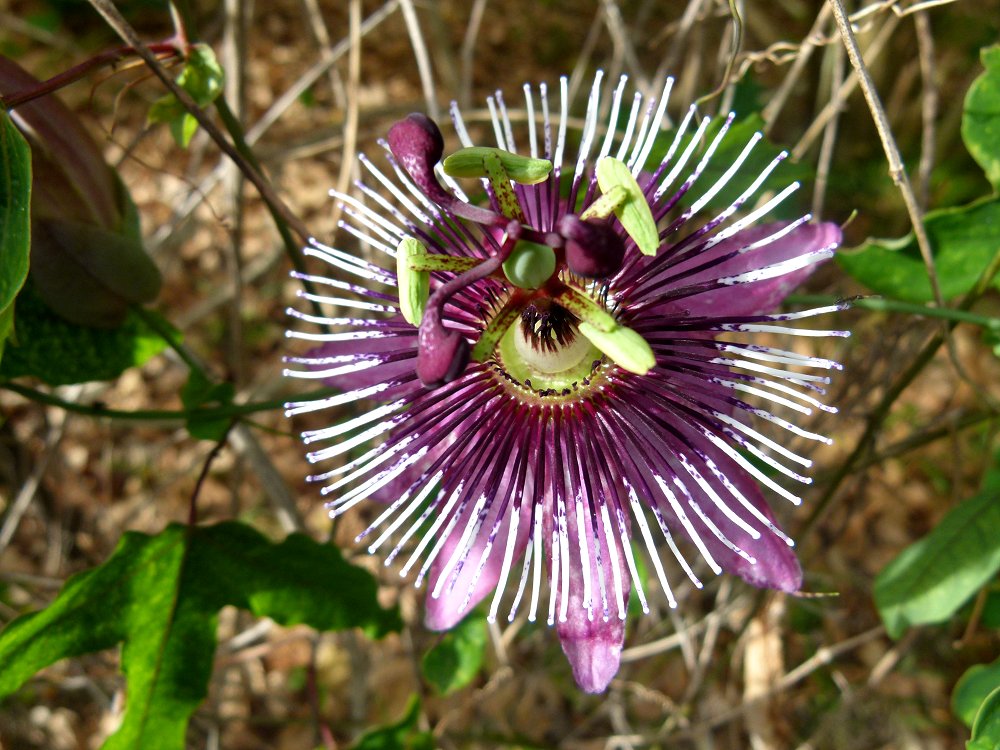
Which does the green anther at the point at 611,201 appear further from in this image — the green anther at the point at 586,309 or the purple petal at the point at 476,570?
the purple petal at the point at 476,570

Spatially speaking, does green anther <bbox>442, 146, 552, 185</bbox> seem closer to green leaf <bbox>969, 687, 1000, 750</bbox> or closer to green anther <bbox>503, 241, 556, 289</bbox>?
green anther <bbox>503, 241, 556, 289</bbox>

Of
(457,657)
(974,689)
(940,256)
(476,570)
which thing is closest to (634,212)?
(476,570)

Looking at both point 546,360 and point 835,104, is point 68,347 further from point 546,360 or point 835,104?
point 835,104

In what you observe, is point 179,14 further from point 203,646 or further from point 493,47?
point 493,47

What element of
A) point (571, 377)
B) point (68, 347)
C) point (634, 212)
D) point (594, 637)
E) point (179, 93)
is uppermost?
point (179, 93)

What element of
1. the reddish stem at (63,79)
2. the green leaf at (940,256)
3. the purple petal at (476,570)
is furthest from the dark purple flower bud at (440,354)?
the green leaf at (940,256)

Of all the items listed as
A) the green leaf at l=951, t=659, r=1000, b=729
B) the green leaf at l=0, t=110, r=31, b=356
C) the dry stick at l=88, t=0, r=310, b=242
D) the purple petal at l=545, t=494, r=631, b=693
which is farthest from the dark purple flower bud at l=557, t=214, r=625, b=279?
the green leaf at l=951, t=659, r=1000, b=729

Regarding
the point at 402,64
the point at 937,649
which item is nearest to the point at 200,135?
the point at 402,64
